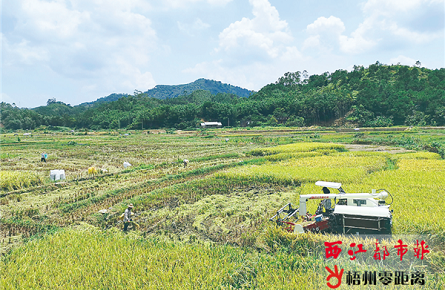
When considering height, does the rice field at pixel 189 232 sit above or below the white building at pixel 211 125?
below

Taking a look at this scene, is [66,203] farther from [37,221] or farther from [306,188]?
[306,188]

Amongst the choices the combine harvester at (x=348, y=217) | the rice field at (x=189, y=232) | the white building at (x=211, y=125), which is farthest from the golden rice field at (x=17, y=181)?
the white building at (x=211, y=125)

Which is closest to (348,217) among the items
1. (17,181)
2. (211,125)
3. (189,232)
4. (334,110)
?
(189,232)

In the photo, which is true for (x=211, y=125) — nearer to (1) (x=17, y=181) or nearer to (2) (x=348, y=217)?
(1) (x=17, y=181)

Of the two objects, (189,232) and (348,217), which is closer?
(348,217)

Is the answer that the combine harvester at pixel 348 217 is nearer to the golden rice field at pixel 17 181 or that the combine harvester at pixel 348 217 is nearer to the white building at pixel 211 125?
the golden rice field at pixel 17 181

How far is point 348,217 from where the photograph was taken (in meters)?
5.97

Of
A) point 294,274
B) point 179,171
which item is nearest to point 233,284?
point 294,274

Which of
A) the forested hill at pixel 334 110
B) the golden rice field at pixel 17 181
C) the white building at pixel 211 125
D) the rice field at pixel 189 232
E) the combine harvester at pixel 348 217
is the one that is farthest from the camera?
the white building at pixel 211 125

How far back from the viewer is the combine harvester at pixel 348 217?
5.71 meters

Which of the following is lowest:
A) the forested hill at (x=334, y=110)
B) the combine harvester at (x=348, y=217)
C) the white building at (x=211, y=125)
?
the combine harvester at (x=348, y=217)

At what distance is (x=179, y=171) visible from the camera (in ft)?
48.3

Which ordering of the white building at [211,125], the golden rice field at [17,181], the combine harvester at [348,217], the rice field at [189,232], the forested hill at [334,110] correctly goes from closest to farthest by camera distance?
the rice field at [189,232] < the combine harvester at [348,217] < the golden rice field at [17,181] < the forested hill at [334,110] < the white building at [211,125]

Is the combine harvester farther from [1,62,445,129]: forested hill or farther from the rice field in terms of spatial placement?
[1,62,445,129]: forested hill
